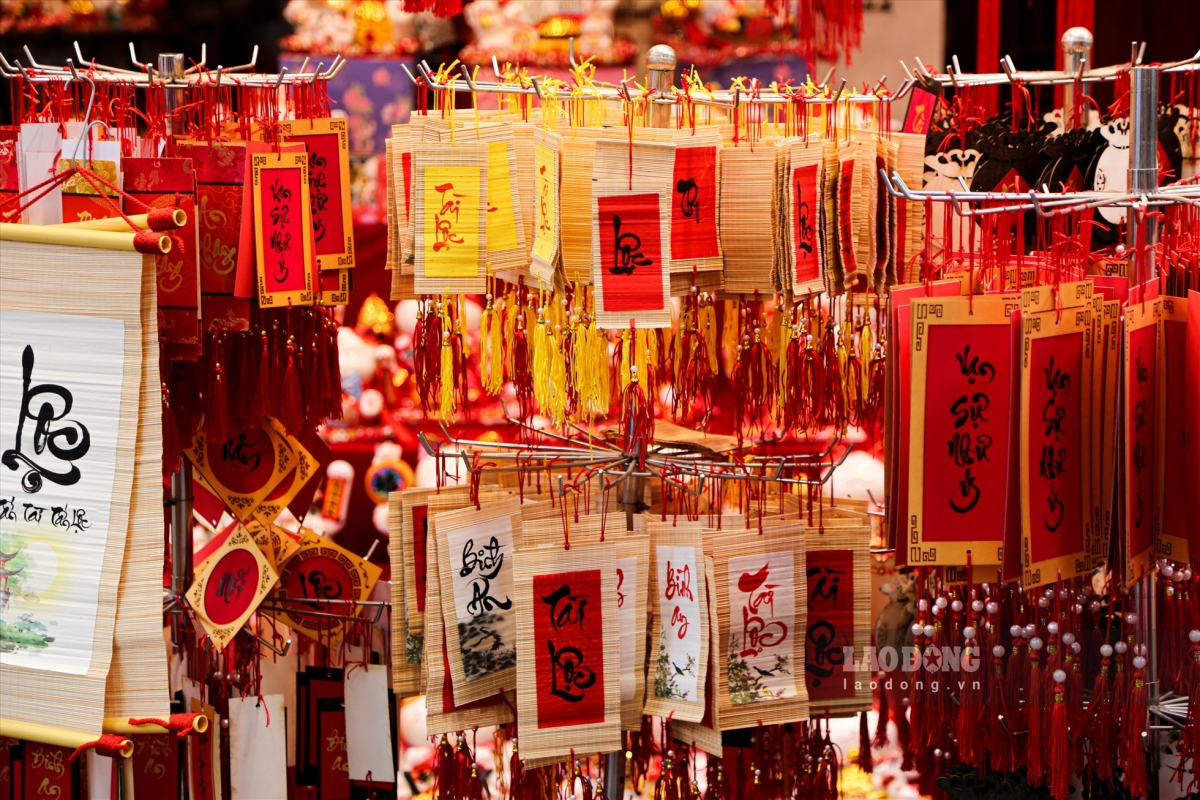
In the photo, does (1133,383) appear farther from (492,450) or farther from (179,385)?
(179,385)

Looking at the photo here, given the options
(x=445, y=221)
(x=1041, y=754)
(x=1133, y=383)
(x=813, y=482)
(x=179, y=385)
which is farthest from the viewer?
(x=179, y=385)

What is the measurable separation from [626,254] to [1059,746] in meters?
0.88

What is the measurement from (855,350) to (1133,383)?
0.53 meters

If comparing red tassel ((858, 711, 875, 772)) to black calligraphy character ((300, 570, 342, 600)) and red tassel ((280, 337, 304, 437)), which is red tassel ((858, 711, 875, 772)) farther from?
red tassel ((280, 337, 304, 437))

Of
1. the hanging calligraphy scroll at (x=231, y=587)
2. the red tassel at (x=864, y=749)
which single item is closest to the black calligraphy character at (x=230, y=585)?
the hanging calligraphy scroll at (x=231, y=587)

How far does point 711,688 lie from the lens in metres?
2.07

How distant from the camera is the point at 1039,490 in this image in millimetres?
1743

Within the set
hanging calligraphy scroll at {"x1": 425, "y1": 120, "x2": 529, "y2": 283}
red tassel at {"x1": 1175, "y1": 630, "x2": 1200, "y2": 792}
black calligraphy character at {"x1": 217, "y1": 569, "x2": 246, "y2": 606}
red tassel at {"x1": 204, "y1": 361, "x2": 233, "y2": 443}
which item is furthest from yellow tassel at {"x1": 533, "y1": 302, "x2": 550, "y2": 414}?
red tassel at {"x1": 1175, "y1": 630, "x2": 1200, "y2": 792}

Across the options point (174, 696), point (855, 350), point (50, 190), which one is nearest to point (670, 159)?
point (855, 350)

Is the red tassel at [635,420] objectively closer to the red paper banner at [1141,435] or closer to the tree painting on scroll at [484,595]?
the tree painting on scroll at [484,595]

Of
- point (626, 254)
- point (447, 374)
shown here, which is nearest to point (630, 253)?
point (626, 254)

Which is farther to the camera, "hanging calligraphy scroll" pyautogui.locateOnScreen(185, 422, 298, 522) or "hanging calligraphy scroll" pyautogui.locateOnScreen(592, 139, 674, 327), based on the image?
"hanging calligraphy scroll" pyautogui.locateOnScreen(185, 422, 298, 522)

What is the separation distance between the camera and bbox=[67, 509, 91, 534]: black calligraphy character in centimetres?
185

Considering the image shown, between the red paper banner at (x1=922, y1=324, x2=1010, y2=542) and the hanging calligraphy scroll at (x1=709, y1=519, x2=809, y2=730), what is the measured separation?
336 mm
